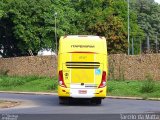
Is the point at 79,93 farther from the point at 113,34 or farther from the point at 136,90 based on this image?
the point at 113,34

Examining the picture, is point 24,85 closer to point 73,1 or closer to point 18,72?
point 18,72

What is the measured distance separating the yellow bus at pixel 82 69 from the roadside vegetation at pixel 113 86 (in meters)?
8.23

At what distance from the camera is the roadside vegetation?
36562 millimetres

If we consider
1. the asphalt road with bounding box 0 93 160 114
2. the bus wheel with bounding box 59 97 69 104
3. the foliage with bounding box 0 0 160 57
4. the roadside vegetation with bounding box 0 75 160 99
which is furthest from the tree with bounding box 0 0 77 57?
the asphalt road with bounding box 0 93 160 114

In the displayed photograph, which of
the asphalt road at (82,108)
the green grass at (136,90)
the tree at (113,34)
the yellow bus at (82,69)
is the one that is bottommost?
the asphalt road at (82,108)

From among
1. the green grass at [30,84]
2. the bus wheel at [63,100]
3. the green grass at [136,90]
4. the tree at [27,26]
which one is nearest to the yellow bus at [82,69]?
the bus wheel at [63,100]

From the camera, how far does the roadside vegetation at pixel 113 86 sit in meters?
36.6

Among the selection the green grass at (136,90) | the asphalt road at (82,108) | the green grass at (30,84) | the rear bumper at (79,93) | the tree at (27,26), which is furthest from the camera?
the tree at (27,26)

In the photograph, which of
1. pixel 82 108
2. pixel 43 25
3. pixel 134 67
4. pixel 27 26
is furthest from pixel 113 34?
pixel 82 108

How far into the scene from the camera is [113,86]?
39875mm

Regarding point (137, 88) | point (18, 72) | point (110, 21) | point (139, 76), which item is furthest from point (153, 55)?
point (110, 21)

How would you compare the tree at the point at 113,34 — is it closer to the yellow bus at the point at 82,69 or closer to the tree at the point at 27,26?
the tree at the point at 27,26

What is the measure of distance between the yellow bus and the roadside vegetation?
8.23 meters

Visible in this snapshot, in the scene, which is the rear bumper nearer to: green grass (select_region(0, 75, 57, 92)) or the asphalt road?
the asphalt road
